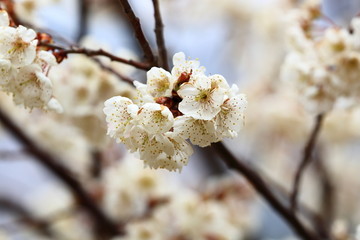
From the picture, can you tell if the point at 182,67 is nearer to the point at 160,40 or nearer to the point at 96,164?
the point at 160,40

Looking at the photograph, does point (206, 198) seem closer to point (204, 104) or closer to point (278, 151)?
point (204, 104)

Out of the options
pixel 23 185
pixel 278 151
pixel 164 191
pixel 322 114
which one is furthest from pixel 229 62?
pixel 23 185

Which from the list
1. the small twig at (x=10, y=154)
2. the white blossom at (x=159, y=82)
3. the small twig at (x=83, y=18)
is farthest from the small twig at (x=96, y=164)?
the white blossom at (x=159, y=82)

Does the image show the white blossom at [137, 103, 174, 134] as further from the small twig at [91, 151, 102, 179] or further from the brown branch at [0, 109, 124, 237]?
the small twig at [91, 151, 102, 179]

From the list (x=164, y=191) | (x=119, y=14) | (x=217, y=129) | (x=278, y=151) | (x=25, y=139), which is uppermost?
(x=119, y=14)

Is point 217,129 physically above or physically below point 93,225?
below

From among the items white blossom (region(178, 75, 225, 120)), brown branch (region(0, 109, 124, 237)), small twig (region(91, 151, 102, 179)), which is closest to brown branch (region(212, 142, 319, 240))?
white blossom (region(178, 75, 225, 120))
